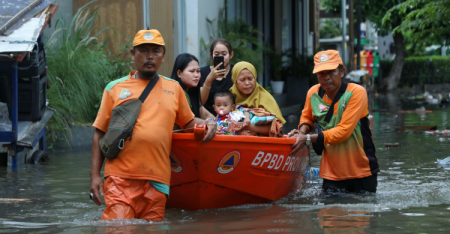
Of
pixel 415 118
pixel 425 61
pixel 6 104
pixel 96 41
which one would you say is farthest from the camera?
pixel 425 61

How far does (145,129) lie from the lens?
400cm

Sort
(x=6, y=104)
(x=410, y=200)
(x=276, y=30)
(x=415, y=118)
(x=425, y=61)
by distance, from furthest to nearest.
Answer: (x=425, y=61), (x=276, y=30), (x=415, y=118), (x=6, y=104), (x=410, y=200)

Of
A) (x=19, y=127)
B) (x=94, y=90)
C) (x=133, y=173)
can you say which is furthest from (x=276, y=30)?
(x=133, y=173)

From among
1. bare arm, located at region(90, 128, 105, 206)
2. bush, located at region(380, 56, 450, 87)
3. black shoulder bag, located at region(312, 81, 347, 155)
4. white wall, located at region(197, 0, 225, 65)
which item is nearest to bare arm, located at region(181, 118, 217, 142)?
bare arm, located at region(90, 128, 105, 206)

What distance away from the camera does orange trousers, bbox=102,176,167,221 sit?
3.93 metres

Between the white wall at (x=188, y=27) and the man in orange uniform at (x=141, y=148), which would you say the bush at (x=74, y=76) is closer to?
the white wall at (x=188, y=27)

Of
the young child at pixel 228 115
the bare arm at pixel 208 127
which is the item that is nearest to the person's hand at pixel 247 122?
the young child at pixel 228 115

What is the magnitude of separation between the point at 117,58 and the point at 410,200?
23.1 ft

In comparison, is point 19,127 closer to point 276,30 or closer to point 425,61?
point 276,30

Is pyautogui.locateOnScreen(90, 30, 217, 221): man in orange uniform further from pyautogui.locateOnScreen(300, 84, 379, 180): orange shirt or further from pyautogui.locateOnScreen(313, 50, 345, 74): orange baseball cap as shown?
pyautogui.locateOnScreen(300, 84, 379, 180): orange shirt

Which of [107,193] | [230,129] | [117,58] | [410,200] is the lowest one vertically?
[410,200]

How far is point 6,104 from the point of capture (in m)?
7.47

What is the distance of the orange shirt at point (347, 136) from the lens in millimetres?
4977

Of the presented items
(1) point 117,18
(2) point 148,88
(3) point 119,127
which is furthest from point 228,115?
(1) point 117,18
